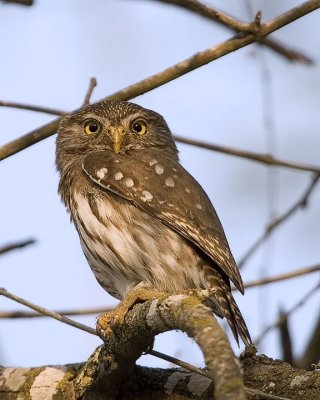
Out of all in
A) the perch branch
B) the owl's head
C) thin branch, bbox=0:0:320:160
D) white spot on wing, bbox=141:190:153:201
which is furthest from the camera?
the owl's head

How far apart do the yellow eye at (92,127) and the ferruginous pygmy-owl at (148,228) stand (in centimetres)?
42

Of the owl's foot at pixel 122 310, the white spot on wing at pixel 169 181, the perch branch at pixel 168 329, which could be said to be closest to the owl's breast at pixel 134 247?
the white spot on wing at pixel 169 181

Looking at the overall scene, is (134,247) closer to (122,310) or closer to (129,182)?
(129,182)

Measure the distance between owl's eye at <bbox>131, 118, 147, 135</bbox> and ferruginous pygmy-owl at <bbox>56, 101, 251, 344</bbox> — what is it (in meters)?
0.51

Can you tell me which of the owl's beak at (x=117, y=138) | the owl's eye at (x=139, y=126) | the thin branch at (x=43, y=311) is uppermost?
the owl's eye at (x=139, y=126)

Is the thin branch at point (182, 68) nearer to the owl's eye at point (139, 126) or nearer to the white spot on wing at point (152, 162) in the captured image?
the white spot on wing at point (152, 162)

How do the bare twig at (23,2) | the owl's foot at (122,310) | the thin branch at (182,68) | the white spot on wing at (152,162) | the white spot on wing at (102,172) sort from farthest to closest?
the white spot on wing at (152,162) < the white spot on wing at (102,172) < the bare twig at (23,2) < the thin branch at (182,68) < the owl's foot at (122,310)

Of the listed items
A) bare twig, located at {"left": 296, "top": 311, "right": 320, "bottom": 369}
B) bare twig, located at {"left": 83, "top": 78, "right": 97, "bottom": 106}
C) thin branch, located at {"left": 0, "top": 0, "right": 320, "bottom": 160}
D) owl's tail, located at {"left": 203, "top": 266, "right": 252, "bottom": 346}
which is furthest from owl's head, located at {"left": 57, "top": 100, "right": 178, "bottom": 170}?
bare twig, located at {"left": 296, "top": 311, "right": 320, "bottom": 369}

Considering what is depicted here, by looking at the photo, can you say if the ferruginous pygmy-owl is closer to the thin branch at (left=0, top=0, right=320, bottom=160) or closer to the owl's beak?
Answer: the owl's beak

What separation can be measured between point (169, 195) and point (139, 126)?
4.03ft

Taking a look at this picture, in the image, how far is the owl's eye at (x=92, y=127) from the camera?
6008mm

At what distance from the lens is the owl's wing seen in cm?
479

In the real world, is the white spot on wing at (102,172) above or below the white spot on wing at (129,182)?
above

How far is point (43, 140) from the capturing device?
4.38m
